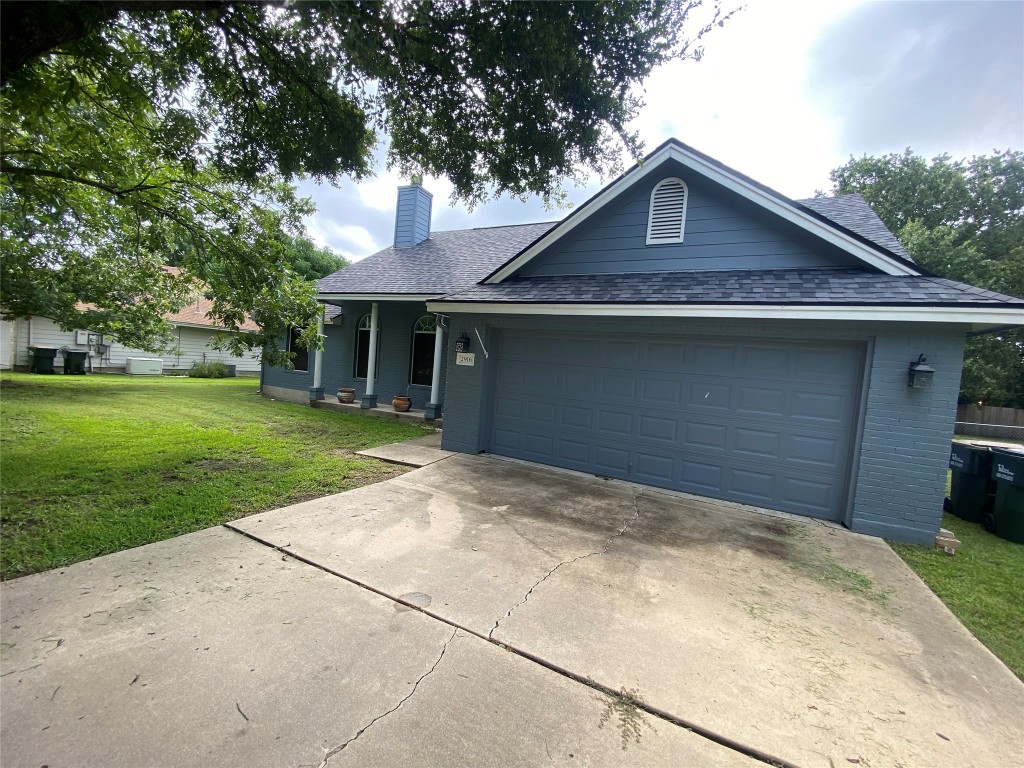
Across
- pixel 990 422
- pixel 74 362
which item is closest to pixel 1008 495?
pixel 990 422

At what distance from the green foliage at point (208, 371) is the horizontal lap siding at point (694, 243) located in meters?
19.0

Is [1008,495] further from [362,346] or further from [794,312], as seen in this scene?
[362,346]

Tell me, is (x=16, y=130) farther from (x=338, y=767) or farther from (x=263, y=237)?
(x=338, y=767)

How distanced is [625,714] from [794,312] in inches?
189

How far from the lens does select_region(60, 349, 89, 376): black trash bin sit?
16375 mm

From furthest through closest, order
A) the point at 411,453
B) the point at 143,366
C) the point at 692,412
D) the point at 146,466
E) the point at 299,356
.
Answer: the point at 143,366
the point at 299,356
the point at 411,453
the point at 692,412
the point at 146,466

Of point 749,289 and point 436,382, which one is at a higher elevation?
point 749,289

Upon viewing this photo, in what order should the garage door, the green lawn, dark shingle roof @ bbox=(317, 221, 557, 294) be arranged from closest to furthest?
the green lawn → the garage door → dark shingle roof @ bbox=(317, 221, 557, 294)

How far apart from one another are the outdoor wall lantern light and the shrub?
23.9m

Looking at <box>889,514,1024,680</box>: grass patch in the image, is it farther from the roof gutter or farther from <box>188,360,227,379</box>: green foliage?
<box>188,360,227,379</box>: green foliage

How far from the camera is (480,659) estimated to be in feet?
7.84

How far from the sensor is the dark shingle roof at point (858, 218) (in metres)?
6.88

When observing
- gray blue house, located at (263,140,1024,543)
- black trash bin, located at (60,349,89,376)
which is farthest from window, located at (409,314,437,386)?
black trash bin, located at (60,349,89,376)

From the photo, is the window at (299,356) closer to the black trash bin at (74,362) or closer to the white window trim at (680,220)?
the black trash bin at (74,362)
